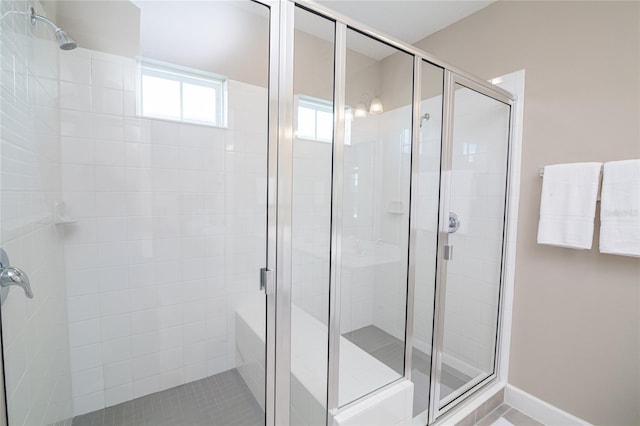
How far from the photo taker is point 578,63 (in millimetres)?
1519

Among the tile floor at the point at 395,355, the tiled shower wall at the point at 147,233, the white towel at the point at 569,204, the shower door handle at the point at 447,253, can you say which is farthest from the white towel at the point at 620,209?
the tiled shower wall at the point at 147,233

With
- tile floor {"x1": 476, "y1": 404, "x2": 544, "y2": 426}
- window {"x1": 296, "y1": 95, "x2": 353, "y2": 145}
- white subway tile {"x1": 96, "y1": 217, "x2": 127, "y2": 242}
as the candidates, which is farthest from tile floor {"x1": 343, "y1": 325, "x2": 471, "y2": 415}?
white subway tile {"x1": 96, "y1": 217, "x2": 127, "y2": 242}

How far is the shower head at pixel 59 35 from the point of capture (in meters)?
1.09

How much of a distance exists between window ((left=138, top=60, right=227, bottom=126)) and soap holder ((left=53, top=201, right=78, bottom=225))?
2.11ft

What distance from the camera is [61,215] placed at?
141 cm

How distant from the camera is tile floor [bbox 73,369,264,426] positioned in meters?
1.47

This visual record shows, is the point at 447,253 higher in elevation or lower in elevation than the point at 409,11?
lower

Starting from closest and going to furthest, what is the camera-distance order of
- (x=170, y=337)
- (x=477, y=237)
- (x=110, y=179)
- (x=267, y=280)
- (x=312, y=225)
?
(x=267, y=280), (x=312, y=225), (x=110, y=179), (x=170, y=337), (x=477, y=237)

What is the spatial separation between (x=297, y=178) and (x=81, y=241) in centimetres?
134

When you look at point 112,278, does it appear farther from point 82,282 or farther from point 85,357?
point 85,357

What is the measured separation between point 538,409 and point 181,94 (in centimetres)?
293

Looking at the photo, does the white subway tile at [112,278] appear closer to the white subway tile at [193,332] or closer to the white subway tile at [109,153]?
the white subway tile at [193,332]

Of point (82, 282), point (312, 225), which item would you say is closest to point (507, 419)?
point (312, 225)

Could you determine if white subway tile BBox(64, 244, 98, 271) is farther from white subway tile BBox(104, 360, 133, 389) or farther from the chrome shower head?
the chrome shower head
